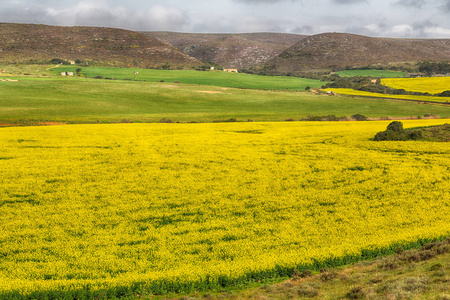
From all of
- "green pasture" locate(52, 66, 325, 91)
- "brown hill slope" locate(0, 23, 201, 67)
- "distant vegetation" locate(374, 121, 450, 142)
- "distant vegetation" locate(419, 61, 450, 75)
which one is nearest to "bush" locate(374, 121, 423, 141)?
"distant vegetation" locate(374, 121, 450, 142)

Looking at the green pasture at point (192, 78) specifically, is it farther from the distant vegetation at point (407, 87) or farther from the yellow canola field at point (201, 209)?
the yellow canola field at point (201, 209)

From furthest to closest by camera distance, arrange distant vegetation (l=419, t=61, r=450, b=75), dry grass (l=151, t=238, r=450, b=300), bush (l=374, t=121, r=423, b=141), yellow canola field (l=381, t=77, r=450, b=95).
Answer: distant vegetation (l=419, t=61, r=450, b=75), yellow canola field (l=381, t=77, r=450, b=95), bush (l=374, t=121, r=423, b=141), dry grass (l=151, t=238, r=450, b=300)

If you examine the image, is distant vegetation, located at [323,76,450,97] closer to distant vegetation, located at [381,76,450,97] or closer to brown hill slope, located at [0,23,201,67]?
distant vegetation, located at [381,76,450,97]

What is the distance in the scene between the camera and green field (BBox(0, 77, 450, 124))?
67250 millimetres

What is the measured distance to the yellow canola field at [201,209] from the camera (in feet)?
45.3

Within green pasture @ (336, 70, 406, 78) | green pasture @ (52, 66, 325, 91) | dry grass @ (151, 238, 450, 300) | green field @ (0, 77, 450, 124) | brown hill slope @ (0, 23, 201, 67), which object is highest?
brown hill slope @ (0, 23, 201, 67)

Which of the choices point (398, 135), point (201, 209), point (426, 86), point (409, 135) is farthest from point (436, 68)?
point (201, 209)

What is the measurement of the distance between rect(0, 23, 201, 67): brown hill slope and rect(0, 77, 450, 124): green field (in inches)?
2005

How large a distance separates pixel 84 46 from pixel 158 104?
100 metres

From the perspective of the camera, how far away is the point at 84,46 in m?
170

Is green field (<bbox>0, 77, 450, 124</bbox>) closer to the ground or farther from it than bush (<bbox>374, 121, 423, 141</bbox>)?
farther from it

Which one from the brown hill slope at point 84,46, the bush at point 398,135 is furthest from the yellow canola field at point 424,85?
the brown hill slope at point 84,46

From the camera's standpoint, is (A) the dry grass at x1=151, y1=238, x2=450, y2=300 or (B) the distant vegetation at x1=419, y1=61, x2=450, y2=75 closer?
(A) the dry grass at x1=151, y1=238, x2=450, y2=300

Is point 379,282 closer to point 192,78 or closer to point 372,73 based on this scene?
point 192,78
